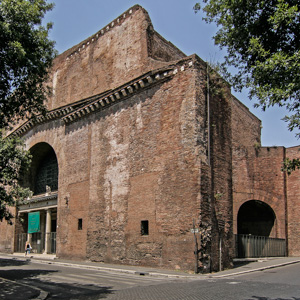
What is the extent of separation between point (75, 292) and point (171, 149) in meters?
7.77

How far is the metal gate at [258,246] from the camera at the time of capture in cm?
2164

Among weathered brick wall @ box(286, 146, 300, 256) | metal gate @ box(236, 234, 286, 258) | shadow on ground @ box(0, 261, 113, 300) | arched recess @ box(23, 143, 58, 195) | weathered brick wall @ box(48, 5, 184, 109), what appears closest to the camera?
shadow on ground @ box(0, 261, 113, 300)

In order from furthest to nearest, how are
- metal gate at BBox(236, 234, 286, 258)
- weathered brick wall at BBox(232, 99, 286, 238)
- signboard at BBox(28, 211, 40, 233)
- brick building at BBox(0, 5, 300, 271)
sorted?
1. signboard at BBox(28, 211, 40, 233)
2. weathered brick wall at BBox(232, 99, 286, 238)
3. metal gate at BBox(236, 234, 286, 258)
4. brick building at BBox(0, 5, 300, 271)

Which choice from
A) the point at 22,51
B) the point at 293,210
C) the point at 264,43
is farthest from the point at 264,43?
the point at 293,210

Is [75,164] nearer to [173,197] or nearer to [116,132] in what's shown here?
[116,132]

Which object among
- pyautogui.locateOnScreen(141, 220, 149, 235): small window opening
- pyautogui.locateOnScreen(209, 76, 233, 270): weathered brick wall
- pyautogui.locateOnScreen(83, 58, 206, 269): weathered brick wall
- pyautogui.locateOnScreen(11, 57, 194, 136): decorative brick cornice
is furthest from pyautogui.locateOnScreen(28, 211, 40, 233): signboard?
pyautogui.locateOnScreen(209, 76, 233, 270): weathered brick wall

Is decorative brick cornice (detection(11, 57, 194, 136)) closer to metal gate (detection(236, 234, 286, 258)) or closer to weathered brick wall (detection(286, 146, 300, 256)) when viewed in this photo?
metal gate (detection(236, 234, 286, 258))

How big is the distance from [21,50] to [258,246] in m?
19.5

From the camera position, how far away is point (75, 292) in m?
9.31

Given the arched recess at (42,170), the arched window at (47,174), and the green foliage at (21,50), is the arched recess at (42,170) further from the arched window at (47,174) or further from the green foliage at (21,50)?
the green foliage at (21,50)

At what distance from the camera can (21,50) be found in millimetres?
8703

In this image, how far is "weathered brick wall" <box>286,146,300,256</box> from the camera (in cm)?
2530

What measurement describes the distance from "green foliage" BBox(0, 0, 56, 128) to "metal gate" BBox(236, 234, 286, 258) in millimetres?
15593

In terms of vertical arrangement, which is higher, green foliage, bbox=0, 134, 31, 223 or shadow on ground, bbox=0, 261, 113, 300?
green foliage, bbox=0, 134, 31, 223
